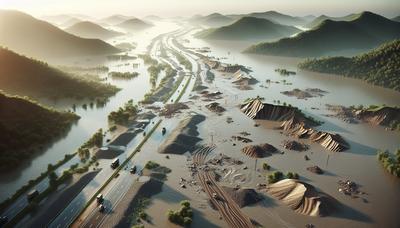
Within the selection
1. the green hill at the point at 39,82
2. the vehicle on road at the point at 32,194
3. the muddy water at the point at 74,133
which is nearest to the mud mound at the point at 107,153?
the muddy water at the point at 74,133

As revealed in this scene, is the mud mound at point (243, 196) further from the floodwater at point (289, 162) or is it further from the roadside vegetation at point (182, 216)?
the roadside vegetation at point (182, 216)

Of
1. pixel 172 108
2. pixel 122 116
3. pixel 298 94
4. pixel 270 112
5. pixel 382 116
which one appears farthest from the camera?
pixel 298 94

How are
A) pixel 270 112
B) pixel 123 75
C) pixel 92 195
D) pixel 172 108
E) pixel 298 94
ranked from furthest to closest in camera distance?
pixel 123 75 → pixel 298 94 → pixel 172 108 → pixel 270 112 → pixel 92 195

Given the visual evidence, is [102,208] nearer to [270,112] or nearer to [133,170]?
[133,170]

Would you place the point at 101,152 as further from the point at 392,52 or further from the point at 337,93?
the point at 392,52

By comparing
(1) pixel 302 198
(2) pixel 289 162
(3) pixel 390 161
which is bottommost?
(1) pixel 302 198

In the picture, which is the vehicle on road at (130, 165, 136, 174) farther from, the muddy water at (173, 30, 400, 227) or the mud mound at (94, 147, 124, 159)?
the muddy water at (173, 30, 400, 227)

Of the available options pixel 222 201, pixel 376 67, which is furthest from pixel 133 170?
pixel 376 67
